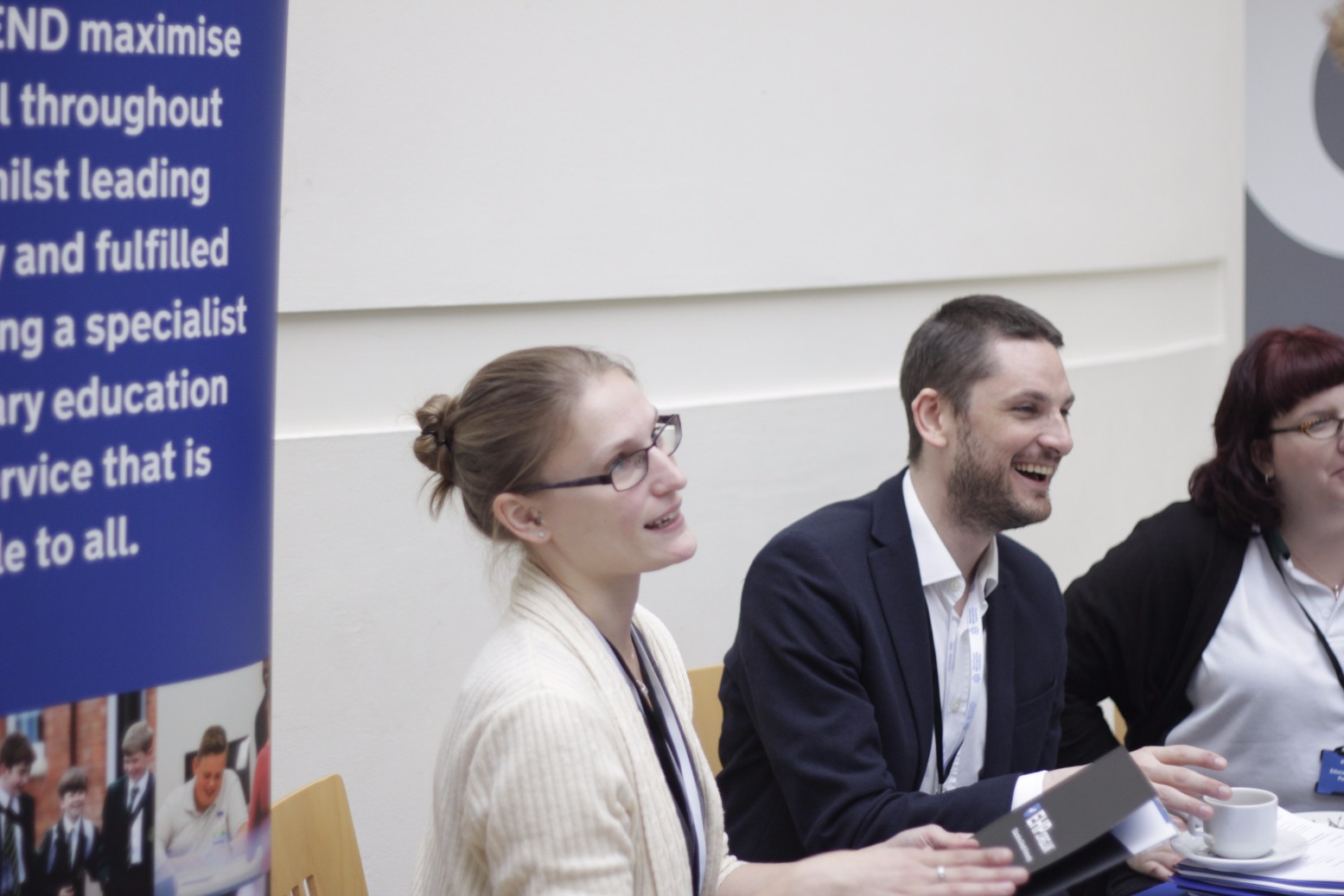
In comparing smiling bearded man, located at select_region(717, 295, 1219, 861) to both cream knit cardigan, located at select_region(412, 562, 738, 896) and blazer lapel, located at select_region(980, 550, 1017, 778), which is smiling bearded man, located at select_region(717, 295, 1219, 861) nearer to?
blazer lapel, located at select_region(980, 550, 1017, 778)

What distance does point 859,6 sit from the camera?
12.0ft

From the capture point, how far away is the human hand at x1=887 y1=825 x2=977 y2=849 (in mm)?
1623

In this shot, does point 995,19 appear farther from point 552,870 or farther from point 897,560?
point 552,870

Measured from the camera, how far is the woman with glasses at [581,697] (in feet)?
4.75

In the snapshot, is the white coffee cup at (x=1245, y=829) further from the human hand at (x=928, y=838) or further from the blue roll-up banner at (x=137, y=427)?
the blue roll-up banner at (x=137, y=427)

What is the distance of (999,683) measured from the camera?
2211 millimetres

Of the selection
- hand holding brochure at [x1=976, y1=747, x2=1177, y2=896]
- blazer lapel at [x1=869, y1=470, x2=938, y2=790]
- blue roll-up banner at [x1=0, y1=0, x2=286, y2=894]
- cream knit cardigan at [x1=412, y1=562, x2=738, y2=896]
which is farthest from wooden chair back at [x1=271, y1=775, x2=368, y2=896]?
hand holding brochure at [x1=976, y1=747, x2=1177, y2=896]

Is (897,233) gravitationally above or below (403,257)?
above

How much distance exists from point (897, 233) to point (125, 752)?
2.91 m

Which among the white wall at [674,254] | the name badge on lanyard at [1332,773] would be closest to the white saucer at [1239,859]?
the name badge on lanyard at [1332,773]

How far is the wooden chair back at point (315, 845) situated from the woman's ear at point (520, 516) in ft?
1.86

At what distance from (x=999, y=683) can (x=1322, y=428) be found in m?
0.86

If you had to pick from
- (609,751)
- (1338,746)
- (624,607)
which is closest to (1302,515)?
(1338,746)

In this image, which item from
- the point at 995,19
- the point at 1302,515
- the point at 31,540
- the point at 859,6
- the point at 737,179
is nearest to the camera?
the point at 31,540
